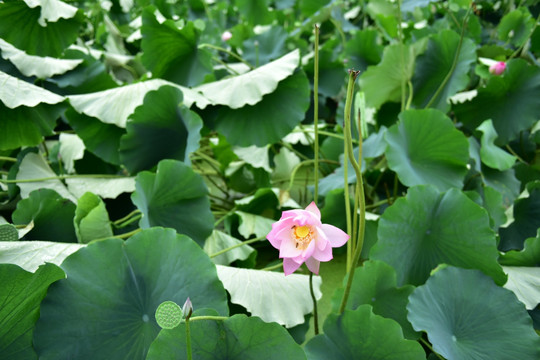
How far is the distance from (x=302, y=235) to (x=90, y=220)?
557 mm

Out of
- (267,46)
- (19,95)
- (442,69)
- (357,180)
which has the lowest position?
(267,46)

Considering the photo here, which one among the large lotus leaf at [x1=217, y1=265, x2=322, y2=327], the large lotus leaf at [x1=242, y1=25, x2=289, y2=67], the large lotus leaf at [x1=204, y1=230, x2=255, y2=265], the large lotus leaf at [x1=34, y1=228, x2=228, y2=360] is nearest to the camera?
the large lotus leaf at [x1=34, y1=228, x2=228, y2=360]

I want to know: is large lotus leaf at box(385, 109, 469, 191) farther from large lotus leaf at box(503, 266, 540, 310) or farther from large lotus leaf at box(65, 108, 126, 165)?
large lotus leaf at box(65, 108, 126, 165)

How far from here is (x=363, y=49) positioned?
6.72ft

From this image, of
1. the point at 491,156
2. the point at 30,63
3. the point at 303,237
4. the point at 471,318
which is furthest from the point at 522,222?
the point at 30,63

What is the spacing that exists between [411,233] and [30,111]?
906 millimetres

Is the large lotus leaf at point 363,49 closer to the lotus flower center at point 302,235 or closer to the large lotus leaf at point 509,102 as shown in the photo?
the large lotus leaf at point 509,102

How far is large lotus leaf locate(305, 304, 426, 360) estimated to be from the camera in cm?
73

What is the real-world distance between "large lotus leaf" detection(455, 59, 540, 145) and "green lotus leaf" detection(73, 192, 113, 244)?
1.16 metres

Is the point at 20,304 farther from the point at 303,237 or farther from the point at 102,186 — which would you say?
the point at 102,186

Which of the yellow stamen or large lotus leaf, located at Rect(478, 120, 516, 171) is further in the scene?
large lotus leaf, located at Rect(478, 120, 516, 171)

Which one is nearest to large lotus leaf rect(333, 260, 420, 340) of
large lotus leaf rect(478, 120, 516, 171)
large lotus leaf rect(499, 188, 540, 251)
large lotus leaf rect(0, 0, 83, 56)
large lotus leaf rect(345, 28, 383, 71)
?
large lotus leaf rect(499, 188, 540, 251)

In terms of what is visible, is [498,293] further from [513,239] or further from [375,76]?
[375,76]

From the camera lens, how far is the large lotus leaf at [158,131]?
3.93 ft
